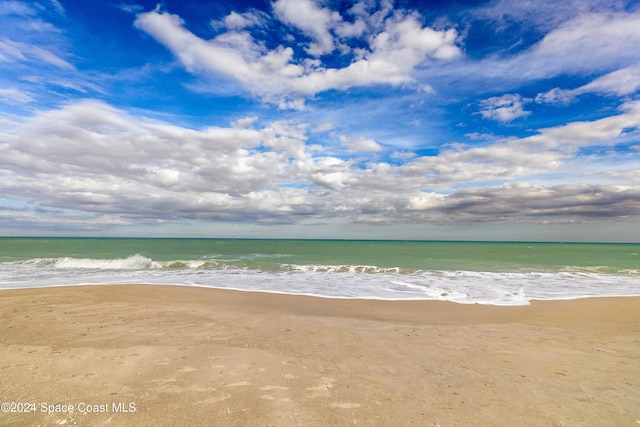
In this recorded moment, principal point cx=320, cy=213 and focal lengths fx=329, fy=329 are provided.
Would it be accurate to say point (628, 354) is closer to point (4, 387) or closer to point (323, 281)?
point (4, 387)

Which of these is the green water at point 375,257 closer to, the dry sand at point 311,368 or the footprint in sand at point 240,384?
the dry sand at point 311,368

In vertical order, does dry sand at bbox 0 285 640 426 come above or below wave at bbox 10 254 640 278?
below

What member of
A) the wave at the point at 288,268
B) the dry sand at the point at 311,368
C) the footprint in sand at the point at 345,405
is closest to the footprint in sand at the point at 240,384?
the dry sand at the point at 311,368

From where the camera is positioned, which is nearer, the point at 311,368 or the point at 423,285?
the point at 311,368

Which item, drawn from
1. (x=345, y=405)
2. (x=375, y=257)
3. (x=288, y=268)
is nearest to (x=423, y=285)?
(x=288, y=268)

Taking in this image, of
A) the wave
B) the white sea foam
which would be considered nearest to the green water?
the wave

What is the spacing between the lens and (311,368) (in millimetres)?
5926

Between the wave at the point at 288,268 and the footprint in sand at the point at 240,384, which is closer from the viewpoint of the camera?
the footprint in sand at the point at 240,384

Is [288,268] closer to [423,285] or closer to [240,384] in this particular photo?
[423,285]

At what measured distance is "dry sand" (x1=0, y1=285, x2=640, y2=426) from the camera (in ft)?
14.4

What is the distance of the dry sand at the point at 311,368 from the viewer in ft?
14.4

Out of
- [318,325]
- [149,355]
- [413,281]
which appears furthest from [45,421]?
[413,281]

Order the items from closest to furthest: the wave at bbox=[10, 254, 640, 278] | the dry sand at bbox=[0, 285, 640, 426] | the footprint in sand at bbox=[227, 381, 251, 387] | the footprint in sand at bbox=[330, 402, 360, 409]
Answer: the dry sand at bbox=[0, 285, 640, 426]
the footprint in sand at bbox=[330, 402, 360, 409]
the footprint in sand at bbox=[227, 381, 251, 387]
the wave at bbox=[10, 254, 640, 278]

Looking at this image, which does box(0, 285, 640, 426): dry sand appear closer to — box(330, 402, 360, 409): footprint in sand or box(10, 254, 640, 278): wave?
box(330, 402, 360, 409): footprint in sand
